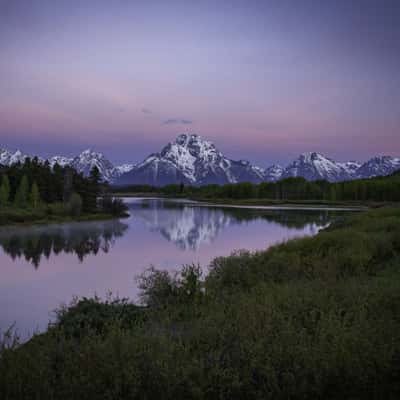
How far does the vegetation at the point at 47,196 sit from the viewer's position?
55406 mm

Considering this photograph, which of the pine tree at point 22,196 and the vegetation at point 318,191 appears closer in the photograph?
the pine tree at point 22,196

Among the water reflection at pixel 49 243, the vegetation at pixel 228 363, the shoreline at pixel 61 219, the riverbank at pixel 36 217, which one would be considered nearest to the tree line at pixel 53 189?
the shoreline at pixel 61 219

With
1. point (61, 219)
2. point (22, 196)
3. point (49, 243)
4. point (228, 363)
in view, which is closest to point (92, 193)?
point (22, 196)

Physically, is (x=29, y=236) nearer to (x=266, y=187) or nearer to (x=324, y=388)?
(x=324, y=388)

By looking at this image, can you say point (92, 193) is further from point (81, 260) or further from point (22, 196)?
point (81, 260)

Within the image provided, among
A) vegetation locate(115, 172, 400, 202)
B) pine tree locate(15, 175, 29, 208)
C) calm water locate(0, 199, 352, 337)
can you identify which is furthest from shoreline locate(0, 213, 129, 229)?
vegetation locate(115, 172, 400, 202)

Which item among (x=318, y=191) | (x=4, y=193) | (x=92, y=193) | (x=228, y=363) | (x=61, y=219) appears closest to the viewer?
(x=228, y=363)

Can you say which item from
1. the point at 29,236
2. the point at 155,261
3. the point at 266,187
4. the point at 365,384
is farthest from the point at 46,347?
the point at 266,187

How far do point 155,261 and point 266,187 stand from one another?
147 meters

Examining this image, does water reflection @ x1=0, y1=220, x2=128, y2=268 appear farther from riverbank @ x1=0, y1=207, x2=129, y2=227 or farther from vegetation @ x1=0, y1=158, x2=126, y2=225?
vegetation @ x1=0, y1=158, x2=126, y2=225

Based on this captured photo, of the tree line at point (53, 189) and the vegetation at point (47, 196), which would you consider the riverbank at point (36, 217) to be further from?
the tree line at point (53, 189)

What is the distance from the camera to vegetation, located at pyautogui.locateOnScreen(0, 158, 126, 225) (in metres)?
55.4

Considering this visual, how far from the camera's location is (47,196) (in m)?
72.3

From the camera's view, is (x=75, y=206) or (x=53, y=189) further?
(x=53, y=189)
